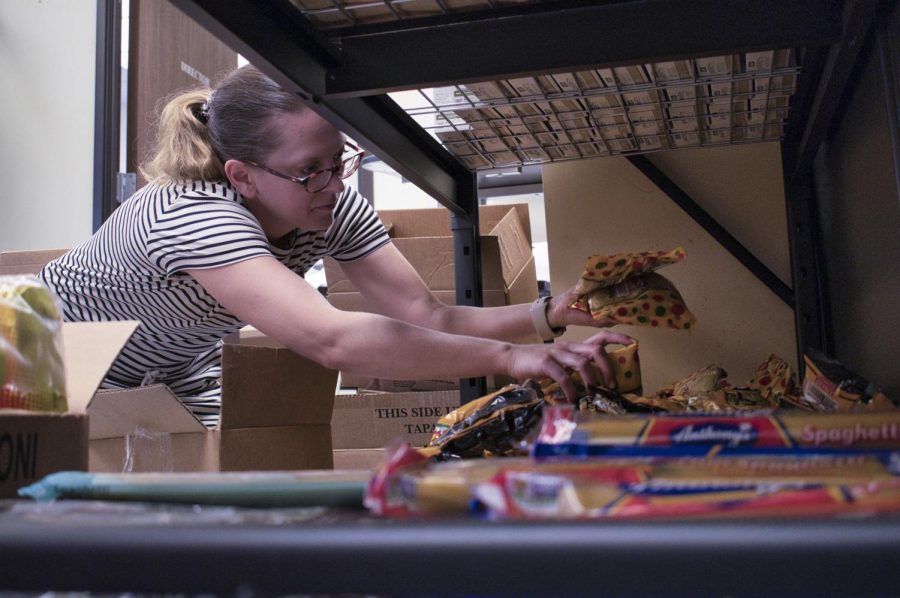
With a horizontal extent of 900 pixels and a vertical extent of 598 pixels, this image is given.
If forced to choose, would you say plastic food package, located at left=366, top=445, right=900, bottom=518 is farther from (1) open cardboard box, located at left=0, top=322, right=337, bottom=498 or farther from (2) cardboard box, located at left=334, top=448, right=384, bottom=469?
(2) cardboard box, located at left=334, top=448, right=384, bottom=469

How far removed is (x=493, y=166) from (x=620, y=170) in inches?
12.9

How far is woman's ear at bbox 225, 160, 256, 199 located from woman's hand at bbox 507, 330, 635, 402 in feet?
1.94

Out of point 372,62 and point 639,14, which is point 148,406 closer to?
point 372,62

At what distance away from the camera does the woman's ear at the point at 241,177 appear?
1.37 meters

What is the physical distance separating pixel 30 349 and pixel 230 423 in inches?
29.3

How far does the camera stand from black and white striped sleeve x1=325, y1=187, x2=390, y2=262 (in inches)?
63.4

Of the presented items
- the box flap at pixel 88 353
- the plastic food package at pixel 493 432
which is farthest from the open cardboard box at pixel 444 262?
the box flap at pixel 88 353

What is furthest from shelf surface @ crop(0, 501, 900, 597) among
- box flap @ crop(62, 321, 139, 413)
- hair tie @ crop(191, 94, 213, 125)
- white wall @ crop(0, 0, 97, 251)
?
white wall @ crop(0, 0, 97, 251)

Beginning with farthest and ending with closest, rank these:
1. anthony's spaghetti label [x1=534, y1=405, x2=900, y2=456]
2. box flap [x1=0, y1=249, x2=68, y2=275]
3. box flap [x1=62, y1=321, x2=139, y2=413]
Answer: box flap [x1=0, y1=249, x2=68, y2=275]
box flap [x1=62, y1=321, x2=139, y2=413]
anthony's spaghetti label [x1=534, y1=405, x2=900, y2=456]

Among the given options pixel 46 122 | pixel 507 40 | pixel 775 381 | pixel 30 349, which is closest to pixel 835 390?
pixel 775 381

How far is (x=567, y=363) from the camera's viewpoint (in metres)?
1.00

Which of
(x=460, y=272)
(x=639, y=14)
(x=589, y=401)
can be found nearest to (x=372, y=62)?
(x=639, y=14)

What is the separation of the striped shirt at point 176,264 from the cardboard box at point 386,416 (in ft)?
0.93

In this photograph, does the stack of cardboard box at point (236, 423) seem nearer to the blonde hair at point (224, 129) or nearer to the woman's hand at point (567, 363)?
the blonde hair at point (224, 129)
